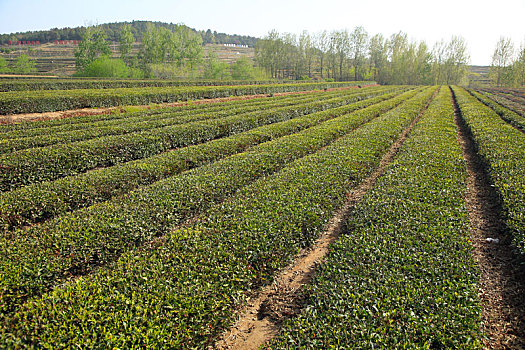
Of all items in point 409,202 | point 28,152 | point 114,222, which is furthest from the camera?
point 28,152

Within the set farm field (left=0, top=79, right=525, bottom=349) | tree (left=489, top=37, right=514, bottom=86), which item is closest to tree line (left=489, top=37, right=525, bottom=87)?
tree (left=489, top=37, right=514, bottom=86)

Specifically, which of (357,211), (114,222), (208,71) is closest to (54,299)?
(114,222)

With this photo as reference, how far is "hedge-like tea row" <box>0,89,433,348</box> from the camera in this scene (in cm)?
336

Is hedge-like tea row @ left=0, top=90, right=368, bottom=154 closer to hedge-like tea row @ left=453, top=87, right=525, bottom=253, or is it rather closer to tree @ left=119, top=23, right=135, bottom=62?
hedge-like tea row @ left=453, top=87, right=525, bottom=253

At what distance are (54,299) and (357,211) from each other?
5.80 meters

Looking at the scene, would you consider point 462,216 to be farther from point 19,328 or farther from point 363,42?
point 363,42

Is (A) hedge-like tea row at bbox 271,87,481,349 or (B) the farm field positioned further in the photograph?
(B) the farm field

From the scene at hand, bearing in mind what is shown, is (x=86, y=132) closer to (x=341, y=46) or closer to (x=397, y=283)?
(x=397, y=283)

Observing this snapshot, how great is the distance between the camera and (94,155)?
11.4 meters

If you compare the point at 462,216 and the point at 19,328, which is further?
the point at 462,216

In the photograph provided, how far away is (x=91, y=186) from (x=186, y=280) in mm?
5720

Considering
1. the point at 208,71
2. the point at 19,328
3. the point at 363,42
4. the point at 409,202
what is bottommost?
the point at 19,328

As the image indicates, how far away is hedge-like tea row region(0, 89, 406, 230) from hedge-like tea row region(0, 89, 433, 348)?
247 centimetres

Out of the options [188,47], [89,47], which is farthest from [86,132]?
[188,47]
